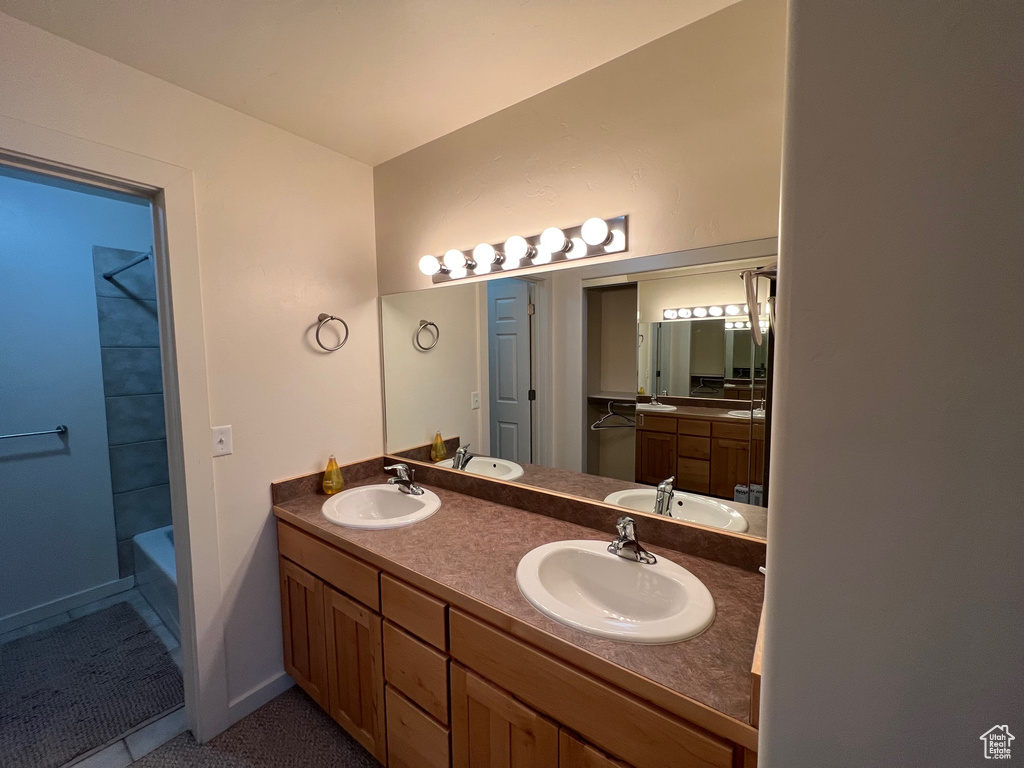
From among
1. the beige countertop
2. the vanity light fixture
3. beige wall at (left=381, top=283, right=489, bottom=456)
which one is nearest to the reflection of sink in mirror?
the beige countertop

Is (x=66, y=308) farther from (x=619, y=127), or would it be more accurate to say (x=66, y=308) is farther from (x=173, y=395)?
(x=619, y=127)

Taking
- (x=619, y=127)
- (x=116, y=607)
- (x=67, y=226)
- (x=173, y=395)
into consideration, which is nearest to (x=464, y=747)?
(x=173, y=395)

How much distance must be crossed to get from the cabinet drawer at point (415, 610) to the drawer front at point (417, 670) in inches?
1.3

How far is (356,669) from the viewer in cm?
142

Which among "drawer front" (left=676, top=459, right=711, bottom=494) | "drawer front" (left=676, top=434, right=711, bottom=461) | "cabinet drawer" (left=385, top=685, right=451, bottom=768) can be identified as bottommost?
"cabinet drawer" (left=385, top=685, right=451, bottom=768)

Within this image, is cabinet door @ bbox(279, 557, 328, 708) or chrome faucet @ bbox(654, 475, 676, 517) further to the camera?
cabinet door @ bbox(279, 557, 328, 708)

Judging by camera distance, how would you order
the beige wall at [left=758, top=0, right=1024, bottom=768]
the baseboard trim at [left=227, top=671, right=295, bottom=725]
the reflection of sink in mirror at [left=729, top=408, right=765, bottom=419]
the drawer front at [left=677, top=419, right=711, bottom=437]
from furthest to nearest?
the baseboard trim at [left=227, top=671, right=295, bottom=725] < the drawer front at [left=677, top=419, right=711, bottom=437] < the reflection of sink in mirror at [left=729, top=408, right=765, bottom=419] < the beige wall at [left=758, top=0, right=1024, bottom=768]

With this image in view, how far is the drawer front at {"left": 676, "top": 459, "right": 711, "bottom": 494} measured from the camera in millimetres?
1301

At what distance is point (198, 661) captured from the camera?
1.51 meters

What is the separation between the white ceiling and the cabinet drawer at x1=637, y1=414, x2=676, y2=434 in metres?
1.12

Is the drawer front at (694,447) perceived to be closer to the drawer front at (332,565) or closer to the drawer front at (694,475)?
the drawer front at (694,475)

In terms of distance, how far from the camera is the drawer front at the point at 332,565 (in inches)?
52.0

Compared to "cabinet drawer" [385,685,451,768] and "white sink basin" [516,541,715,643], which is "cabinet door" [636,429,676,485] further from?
"cabinet drawer" [385,685,451,768]

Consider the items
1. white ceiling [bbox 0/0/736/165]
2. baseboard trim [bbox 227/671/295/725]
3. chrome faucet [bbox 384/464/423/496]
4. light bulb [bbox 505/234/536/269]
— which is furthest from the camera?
chrome faucet [bbox 384/464/423/496]
